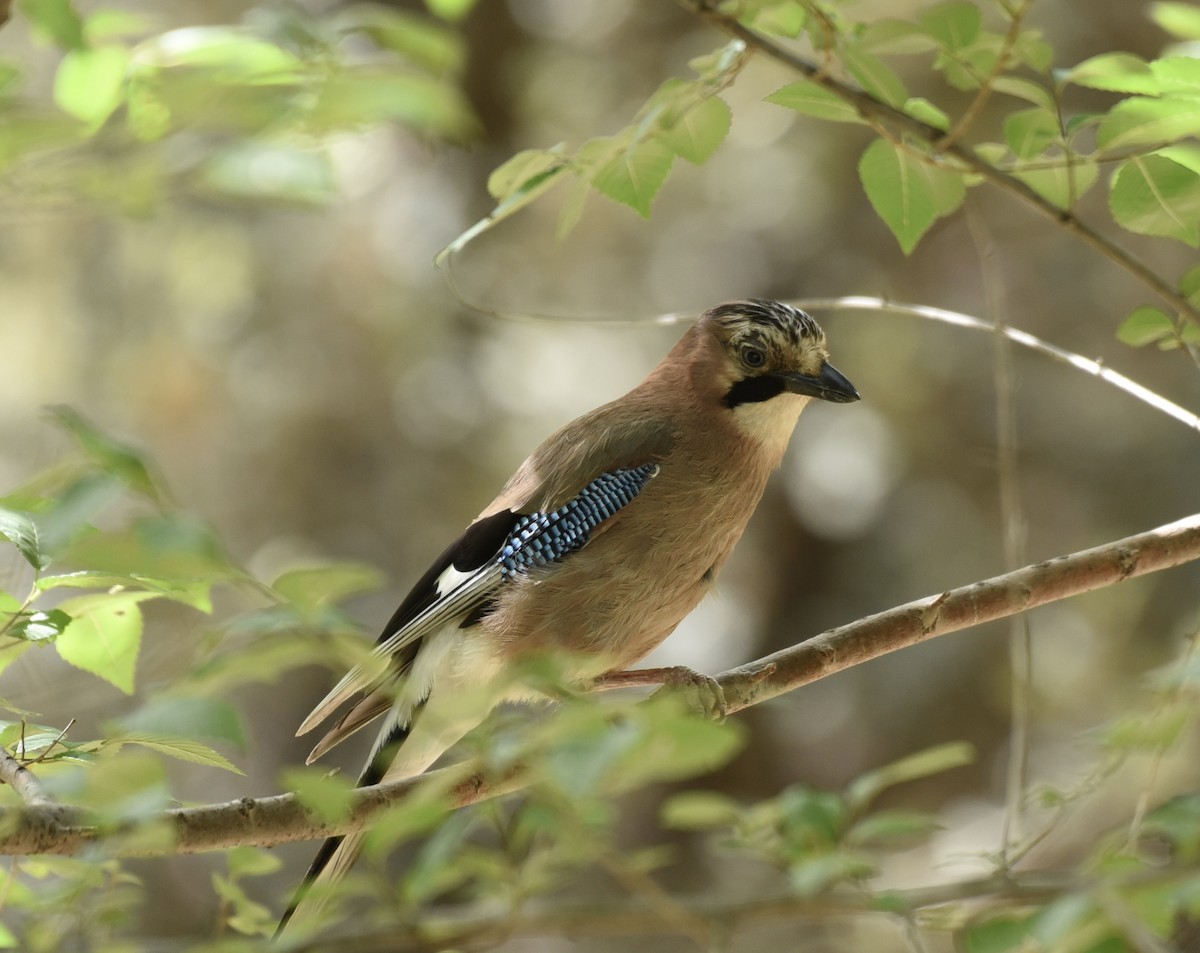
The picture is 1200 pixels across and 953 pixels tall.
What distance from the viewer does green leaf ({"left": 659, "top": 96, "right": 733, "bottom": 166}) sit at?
1.47 meters

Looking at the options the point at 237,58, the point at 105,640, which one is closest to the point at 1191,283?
the point at 237,58

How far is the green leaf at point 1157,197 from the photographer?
1383 millimetres

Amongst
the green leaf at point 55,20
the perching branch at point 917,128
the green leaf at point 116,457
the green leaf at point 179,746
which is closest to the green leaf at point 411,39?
the green leaf at point 55,20

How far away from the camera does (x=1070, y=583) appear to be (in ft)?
5.78

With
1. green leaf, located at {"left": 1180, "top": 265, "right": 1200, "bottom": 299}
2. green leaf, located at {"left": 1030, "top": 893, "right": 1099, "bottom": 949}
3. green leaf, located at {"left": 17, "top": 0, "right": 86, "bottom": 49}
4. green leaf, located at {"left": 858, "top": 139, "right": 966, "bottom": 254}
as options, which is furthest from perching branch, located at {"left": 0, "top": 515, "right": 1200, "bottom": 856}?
green leaf, located at {"left": 17, "top": 0, "right": 86, "bottom": 49}

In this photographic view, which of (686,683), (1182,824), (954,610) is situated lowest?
(686,683)

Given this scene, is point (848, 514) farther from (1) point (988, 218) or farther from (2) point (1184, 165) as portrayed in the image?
(2) point (1184, 165)

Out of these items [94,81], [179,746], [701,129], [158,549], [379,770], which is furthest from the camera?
[379,770]

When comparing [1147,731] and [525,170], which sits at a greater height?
[525,170]

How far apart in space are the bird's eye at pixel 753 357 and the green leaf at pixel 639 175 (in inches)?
38.5

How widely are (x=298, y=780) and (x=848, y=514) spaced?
4.70m

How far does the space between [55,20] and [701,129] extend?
0.81 metres

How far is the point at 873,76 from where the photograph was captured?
53.1 inches

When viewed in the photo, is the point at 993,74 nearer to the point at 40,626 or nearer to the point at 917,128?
the point at 917,128
